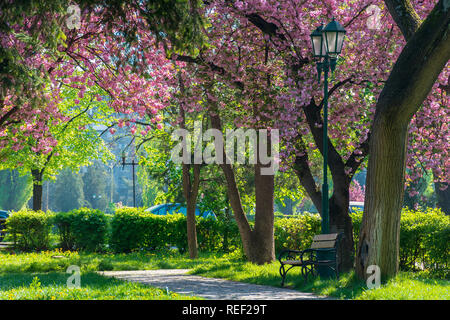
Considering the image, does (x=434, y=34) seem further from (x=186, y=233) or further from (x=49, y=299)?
(x=186, y=233)

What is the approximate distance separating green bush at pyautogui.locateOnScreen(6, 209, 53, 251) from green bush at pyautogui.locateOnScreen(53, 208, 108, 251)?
490 mm

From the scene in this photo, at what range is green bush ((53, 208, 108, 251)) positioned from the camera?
868 inches

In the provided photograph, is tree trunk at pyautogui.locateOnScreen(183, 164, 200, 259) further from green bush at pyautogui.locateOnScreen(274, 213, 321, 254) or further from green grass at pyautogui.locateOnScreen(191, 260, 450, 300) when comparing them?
green grass at pyautogui.locateOnScreen(191, 260, 450, 300)

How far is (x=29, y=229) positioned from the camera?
22266 mm

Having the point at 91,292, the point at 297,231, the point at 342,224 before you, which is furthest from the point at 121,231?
the point at 91,292

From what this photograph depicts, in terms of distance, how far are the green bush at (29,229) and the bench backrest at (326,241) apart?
13323 millimetres

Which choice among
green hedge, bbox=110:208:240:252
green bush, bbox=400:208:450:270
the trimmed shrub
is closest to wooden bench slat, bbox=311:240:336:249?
green bush, bbox=400:208:450:270

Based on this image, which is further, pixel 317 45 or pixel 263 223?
pixel 263 223

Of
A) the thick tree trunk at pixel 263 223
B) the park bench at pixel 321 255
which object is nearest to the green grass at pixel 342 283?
the park bench at pixel 321 255

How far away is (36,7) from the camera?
935cm

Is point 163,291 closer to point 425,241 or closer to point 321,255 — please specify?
point 321,255

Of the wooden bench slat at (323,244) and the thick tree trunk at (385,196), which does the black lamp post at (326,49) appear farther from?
the thick tree trunk at (385,196)

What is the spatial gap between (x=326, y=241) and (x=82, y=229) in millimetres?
12687
